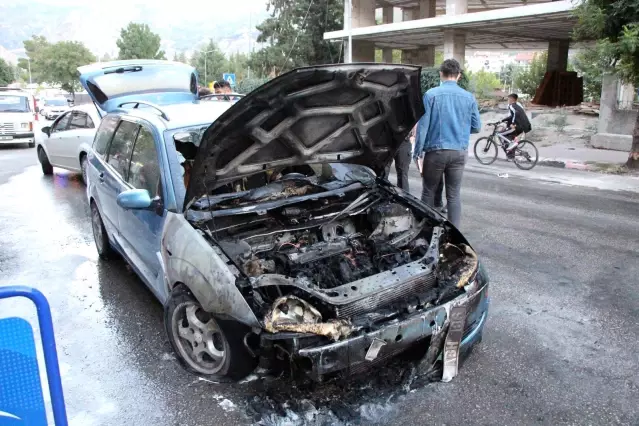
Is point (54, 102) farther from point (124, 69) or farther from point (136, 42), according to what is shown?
point (124, 69)

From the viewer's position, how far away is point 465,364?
348 cm

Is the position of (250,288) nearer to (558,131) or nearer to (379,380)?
(379,380)

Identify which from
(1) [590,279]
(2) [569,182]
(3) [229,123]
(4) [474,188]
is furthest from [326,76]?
(2) [569,182]

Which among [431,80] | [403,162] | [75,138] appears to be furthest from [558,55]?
[75,138]

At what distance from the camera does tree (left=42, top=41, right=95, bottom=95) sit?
61000 millimetres

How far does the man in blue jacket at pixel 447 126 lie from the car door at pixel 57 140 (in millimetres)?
7467

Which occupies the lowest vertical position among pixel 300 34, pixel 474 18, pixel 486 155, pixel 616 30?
pixel 486 155

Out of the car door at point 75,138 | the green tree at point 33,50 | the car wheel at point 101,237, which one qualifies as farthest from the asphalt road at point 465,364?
the green tree at point 33,50

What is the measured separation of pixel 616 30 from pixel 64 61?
63479 millimetres

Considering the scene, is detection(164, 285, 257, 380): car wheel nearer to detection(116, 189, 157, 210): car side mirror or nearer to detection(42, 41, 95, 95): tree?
detection(116, 189, 157, 210): car side mirror

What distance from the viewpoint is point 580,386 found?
324 cm

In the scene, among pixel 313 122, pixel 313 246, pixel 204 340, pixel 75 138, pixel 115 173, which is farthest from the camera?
pixel 75 138

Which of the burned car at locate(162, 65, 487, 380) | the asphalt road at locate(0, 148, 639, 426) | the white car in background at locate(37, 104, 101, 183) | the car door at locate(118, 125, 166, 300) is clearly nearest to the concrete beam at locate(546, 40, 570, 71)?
the asphalt road at locate(0, 148, 639, 426)

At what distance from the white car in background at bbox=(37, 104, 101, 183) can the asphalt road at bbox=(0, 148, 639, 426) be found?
8.78 ft
